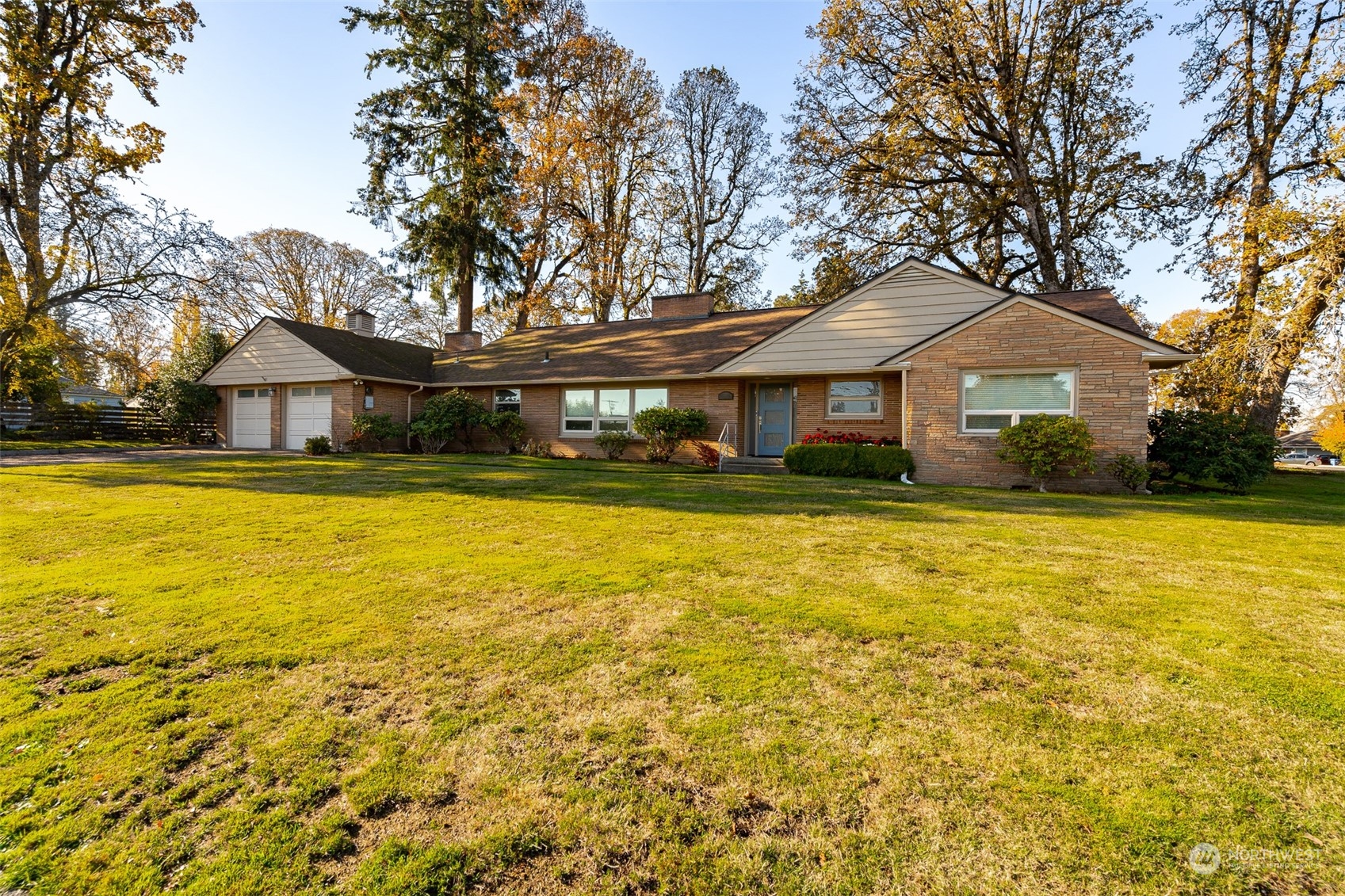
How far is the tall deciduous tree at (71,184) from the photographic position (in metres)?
15.7

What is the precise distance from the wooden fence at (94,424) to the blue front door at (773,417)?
2213 cm

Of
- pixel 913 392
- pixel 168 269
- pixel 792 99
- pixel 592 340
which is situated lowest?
pixel 913 392

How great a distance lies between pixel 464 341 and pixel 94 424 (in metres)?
14.2

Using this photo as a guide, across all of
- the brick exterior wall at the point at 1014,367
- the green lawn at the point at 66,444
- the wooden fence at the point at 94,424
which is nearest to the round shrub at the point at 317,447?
the green lawn at the point at 66,444

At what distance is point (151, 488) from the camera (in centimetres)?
891

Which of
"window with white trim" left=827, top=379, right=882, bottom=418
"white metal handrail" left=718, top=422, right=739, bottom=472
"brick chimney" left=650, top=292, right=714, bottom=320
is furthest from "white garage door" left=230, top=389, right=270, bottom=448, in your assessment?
"window with white trim" left=827, top=379, right=882, bottom=418

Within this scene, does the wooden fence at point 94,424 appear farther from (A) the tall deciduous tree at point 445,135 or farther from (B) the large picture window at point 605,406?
(B) the large picture window at point 605,406

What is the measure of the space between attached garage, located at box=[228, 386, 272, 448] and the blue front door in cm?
1773

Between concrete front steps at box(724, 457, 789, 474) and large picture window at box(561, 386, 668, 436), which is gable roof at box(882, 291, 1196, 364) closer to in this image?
concrete front steps at box(724, 457, 789, 474)

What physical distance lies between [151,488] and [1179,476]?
20.4 metres

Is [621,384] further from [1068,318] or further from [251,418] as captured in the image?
[251,418]

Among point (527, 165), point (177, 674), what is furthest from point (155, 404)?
point (177, 674)

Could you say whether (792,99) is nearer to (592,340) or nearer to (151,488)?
(592,340)

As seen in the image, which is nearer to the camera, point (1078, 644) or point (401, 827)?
point (401, 827)
